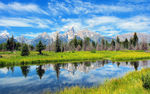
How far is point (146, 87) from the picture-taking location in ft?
32.5

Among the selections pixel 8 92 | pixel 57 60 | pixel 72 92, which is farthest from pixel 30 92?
pixel 57 60

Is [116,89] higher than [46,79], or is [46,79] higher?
[116,89]

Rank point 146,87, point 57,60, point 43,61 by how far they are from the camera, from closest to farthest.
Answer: point 146,87, point 43,61, point 57,60

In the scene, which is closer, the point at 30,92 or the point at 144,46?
the point at 30,92

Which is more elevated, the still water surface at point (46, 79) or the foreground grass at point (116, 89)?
the foreground grass at point (116, 89)

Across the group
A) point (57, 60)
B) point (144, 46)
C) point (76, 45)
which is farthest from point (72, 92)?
point (144, 46)

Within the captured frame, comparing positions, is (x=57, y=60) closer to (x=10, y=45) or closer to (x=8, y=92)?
(x=8, y=92)

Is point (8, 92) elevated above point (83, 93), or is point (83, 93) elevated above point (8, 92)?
point (83, 93)

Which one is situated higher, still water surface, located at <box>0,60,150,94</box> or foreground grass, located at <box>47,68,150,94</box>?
foreground grass, located at <box>47,68,150,94</box>

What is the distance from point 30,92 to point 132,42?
136 meters

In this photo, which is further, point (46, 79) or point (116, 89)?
point (46, 79)

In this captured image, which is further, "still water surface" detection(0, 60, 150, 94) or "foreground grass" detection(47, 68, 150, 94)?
"still water surface" detection(0, 60, 150, 94)

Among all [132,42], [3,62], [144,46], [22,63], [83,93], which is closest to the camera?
[83,93]

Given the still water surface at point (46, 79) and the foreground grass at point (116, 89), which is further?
the still water surface at point (46, 79)
